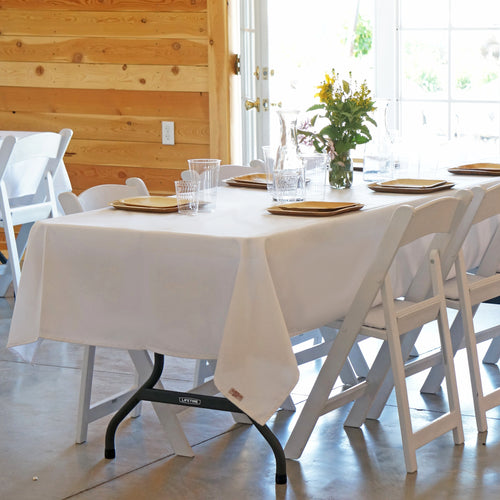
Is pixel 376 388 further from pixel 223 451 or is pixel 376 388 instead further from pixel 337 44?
pixel 337 44

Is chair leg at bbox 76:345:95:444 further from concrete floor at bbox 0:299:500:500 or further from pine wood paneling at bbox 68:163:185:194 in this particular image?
pine wood paneling at bbox 68:163:185:194

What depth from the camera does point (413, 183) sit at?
10.1 ft

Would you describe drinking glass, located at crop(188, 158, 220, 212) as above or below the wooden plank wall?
below

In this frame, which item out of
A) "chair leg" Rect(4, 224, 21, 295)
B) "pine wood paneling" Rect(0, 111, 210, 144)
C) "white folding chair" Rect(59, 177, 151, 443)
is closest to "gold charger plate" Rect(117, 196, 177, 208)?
"white folding chair" Rect(59, 177, 151, 443)

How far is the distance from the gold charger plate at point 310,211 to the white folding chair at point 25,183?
1870 mm

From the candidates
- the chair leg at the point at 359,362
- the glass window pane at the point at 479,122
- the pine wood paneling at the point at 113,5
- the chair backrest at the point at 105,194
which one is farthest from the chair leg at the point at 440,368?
the pine wood paneling at the point at 113,5

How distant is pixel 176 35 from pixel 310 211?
2848 mm

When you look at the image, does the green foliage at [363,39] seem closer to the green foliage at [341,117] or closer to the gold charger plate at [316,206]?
the green foliage at [341,117]

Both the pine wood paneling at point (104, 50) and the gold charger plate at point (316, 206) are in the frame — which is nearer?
the gold charger plate at point (316, 206)

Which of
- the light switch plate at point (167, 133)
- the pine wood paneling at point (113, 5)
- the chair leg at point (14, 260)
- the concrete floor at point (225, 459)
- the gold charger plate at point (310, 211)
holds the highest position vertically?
the pine wood paneling at point (113, 5)

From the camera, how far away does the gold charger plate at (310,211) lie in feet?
8.34

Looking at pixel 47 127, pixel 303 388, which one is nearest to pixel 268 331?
pixel 303 388

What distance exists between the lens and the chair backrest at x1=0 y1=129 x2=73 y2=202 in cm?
414

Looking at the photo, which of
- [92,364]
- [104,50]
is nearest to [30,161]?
[104,50]
